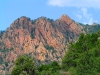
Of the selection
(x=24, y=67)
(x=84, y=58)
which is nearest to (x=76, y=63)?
Answer: (x=24, y=67)

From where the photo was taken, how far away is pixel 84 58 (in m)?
34.5

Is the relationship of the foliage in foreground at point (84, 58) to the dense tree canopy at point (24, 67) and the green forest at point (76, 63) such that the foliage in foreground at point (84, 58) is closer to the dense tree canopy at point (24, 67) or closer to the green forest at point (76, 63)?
the green forest at point (76, 63)

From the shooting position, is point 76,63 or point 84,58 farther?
point 76,63

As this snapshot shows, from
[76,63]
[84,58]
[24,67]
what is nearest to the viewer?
[84,58]

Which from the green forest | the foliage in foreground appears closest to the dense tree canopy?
the green forest

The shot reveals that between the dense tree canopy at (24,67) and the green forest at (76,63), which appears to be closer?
the green forest at (76,63)

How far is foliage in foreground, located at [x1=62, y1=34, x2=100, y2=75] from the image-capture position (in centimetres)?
3400

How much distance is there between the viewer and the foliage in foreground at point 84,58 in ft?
112

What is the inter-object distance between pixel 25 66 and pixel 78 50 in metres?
13.2

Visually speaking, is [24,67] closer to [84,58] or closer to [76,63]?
[76,63]

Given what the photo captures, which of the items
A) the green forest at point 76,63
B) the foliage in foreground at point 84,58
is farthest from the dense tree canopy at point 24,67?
the foliage in foreground at point 84,58

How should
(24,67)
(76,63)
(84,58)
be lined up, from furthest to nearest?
(76,63), (24,67), (84,58)

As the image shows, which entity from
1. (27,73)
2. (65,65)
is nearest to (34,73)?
(27,73)

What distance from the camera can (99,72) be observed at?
36.5 m
